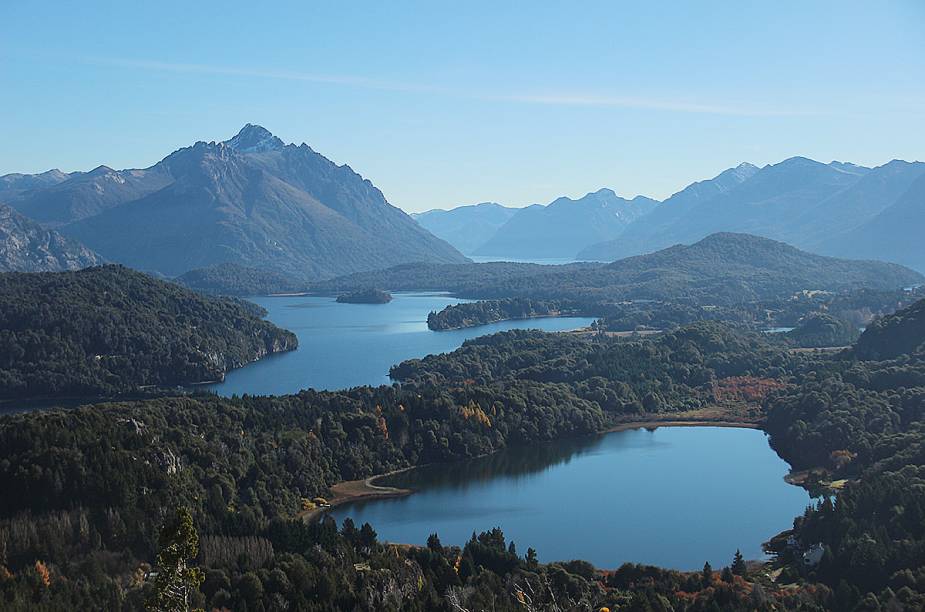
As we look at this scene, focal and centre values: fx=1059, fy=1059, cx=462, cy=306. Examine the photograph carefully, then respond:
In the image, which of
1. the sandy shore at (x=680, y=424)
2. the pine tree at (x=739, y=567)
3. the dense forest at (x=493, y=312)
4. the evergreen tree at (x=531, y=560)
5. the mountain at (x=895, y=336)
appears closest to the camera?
the evergreen tree at (x=531, y=560)

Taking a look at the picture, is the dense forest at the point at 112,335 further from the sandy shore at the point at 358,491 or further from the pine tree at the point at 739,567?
the pine tree at the point at 739,567

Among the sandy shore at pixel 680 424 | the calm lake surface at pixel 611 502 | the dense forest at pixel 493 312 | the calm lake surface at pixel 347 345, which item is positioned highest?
the dense forest at pixel 493 312

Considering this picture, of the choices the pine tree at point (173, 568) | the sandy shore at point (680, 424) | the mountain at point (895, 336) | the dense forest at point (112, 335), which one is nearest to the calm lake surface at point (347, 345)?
the dense forest at point (112, 335)

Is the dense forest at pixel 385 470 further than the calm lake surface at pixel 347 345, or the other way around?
the calm lake surface at pixel 347 345

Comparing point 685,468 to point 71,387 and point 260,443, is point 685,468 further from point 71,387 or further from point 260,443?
point 71,387

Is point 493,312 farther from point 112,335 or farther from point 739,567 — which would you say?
point 739,567
